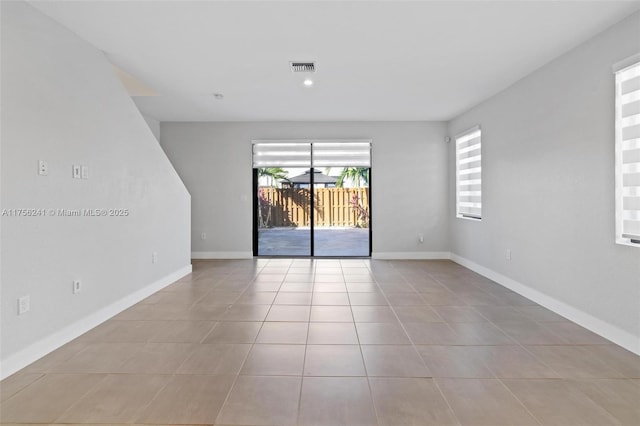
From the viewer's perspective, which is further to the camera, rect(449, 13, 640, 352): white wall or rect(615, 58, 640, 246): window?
rect(449, 13, 640, 352): white wall

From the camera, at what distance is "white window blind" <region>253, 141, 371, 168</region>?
650cm

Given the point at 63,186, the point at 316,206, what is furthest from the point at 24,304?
the point at 316,206

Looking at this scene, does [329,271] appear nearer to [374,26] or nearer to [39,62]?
[374,26]

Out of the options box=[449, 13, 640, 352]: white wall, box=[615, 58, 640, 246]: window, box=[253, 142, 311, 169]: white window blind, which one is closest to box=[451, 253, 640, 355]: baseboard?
box=[449, 13, 640, 352]: white wall

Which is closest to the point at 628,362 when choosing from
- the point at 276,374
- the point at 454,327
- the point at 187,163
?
the point at 454,327

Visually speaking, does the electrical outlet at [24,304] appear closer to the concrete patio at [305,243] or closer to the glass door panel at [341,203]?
the concrete patio at [305,243]

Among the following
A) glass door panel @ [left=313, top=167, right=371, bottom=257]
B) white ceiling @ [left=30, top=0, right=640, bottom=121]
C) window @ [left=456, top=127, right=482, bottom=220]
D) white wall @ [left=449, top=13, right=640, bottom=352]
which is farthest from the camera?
Answer: glass door panel @ [left=313, top=167, right=371, bottom=257]

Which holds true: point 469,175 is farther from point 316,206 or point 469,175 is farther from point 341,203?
point 316,206

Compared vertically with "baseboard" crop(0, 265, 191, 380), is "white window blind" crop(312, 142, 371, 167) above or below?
above

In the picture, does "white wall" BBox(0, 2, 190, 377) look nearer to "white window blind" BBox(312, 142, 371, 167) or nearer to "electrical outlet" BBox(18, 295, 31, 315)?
"electrical outlet" BBox(18, 295, 31, 315)

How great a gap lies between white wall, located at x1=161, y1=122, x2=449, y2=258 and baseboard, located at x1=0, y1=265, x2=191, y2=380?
253 cm

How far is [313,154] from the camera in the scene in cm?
653

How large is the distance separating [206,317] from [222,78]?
2.80m

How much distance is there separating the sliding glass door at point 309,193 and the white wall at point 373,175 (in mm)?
203
